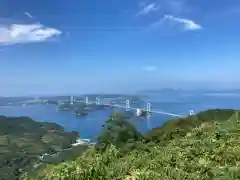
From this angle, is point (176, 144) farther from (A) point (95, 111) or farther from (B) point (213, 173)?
(A) point (95, 111)

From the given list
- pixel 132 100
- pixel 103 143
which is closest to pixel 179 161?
pixel 103 143

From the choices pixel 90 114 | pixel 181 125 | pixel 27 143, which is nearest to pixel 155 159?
pixel 181 125

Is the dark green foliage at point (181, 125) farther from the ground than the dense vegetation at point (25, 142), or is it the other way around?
the dark green foliage at point (181, 125)

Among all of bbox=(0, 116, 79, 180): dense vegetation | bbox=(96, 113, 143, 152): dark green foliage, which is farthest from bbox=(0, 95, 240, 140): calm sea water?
bbox=(96, 113, 143, 152): dark green foliage

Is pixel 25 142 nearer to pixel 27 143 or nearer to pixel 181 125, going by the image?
pixel 27 143

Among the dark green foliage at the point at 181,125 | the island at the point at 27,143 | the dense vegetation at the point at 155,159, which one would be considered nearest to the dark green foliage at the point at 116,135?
the dense vegetation at the point at 155,159

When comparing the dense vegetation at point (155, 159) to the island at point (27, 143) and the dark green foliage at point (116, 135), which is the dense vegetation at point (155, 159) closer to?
the dark green foliage at point (116, 135)

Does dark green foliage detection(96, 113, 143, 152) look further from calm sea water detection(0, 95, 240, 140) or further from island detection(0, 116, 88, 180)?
calm sea water detection(0, 95, 240, 140)
